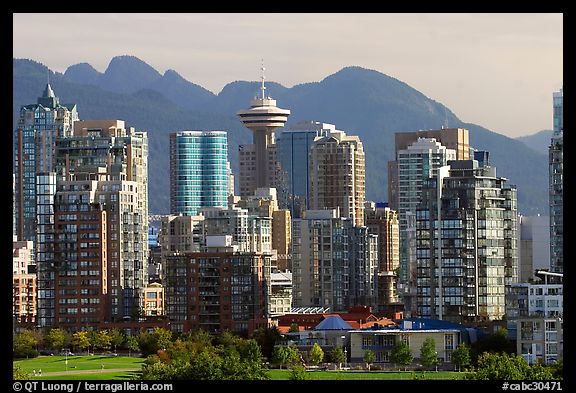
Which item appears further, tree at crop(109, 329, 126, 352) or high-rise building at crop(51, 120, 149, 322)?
high-rise building at crop(51, 120, 149, 322)

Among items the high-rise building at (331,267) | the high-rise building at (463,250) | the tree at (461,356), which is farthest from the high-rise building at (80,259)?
the tree at (461,356)

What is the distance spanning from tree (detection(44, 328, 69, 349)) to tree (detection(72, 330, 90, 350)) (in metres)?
0.15

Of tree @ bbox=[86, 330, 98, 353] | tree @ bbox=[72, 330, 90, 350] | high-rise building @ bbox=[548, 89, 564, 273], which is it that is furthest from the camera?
high-rise building @ bbox=[548, 89, 564, 273]

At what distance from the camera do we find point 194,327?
86.0 ft

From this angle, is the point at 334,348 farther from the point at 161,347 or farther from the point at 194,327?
the point at 194,327

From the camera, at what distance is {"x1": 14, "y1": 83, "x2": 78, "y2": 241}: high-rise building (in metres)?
40.8

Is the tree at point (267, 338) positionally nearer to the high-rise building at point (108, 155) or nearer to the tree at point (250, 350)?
the tree at point (250, 350)

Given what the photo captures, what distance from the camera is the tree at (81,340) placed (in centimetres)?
2489

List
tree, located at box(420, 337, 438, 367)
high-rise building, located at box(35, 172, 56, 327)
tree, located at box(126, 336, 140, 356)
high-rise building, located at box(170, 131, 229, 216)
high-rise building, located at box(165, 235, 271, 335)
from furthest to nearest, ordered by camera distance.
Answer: high-rise building, located at box(170, 131, 229, 216) → high-rise building, located at box(35, 172, 56, 327) → high-rise building, located at box(165, 235, 271, 335) → tree, located at box(126, 336, 140, 356) → tree, located at box(420, 337, 438, 367)

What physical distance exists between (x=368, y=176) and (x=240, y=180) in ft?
24.1

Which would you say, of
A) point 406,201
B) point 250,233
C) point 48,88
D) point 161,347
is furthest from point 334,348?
point 48,88

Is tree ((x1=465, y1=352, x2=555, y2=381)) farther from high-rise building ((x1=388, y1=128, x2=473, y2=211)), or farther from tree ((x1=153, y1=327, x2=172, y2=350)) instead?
high-rise building ((x1=388, y1=128, x2=473, y2=211))

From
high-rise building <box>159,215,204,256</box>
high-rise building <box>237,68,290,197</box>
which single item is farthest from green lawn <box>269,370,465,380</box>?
high-rise building <box>237,68,290,197</box>

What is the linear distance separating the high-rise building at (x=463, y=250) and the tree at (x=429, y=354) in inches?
134
